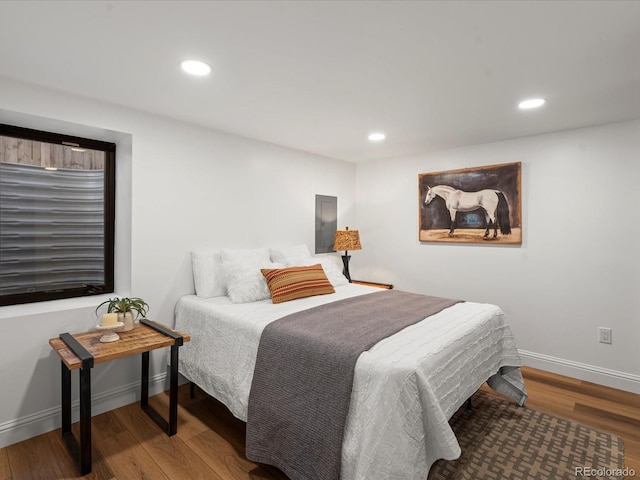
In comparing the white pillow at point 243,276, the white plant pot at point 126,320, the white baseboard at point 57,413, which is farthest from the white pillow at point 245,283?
the white baseboard at point 57,413

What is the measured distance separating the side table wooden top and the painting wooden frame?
2.88 meters

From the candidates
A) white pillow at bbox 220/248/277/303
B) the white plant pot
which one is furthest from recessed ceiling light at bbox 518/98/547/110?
the white plant pot

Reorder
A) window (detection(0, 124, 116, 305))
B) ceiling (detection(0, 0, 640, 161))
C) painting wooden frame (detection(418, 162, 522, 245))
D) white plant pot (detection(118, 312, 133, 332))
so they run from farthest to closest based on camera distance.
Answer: painting wooden frame (detection(418, 162, 522, 245)) → window (detection(0, 124, 116, 305)) → white plant pot (detection(118, 312, 133, 332)) → ceiling (detection(0, 0, 640, 161))

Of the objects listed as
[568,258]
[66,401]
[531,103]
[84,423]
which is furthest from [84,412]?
[568,258]

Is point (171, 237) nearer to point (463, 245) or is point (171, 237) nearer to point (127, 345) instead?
point (127, 345)

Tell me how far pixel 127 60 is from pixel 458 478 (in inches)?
113

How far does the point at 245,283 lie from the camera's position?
9.29ft

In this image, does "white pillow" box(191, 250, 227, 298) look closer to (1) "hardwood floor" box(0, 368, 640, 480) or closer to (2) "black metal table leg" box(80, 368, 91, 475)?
(1) "hardwood floor" box(0, 368, 640, 480)

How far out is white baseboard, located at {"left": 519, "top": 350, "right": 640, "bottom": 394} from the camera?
9.58 ft

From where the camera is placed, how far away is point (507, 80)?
6.93 feet

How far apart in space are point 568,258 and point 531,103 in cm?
153

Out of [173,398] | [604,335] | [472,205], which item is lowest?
[173,398]

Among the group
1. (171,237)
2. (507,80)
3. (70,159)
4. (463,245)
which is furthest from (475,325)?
(70,159)

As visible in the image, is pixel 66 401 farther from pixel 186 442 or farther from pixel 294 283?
pixel 294 283
